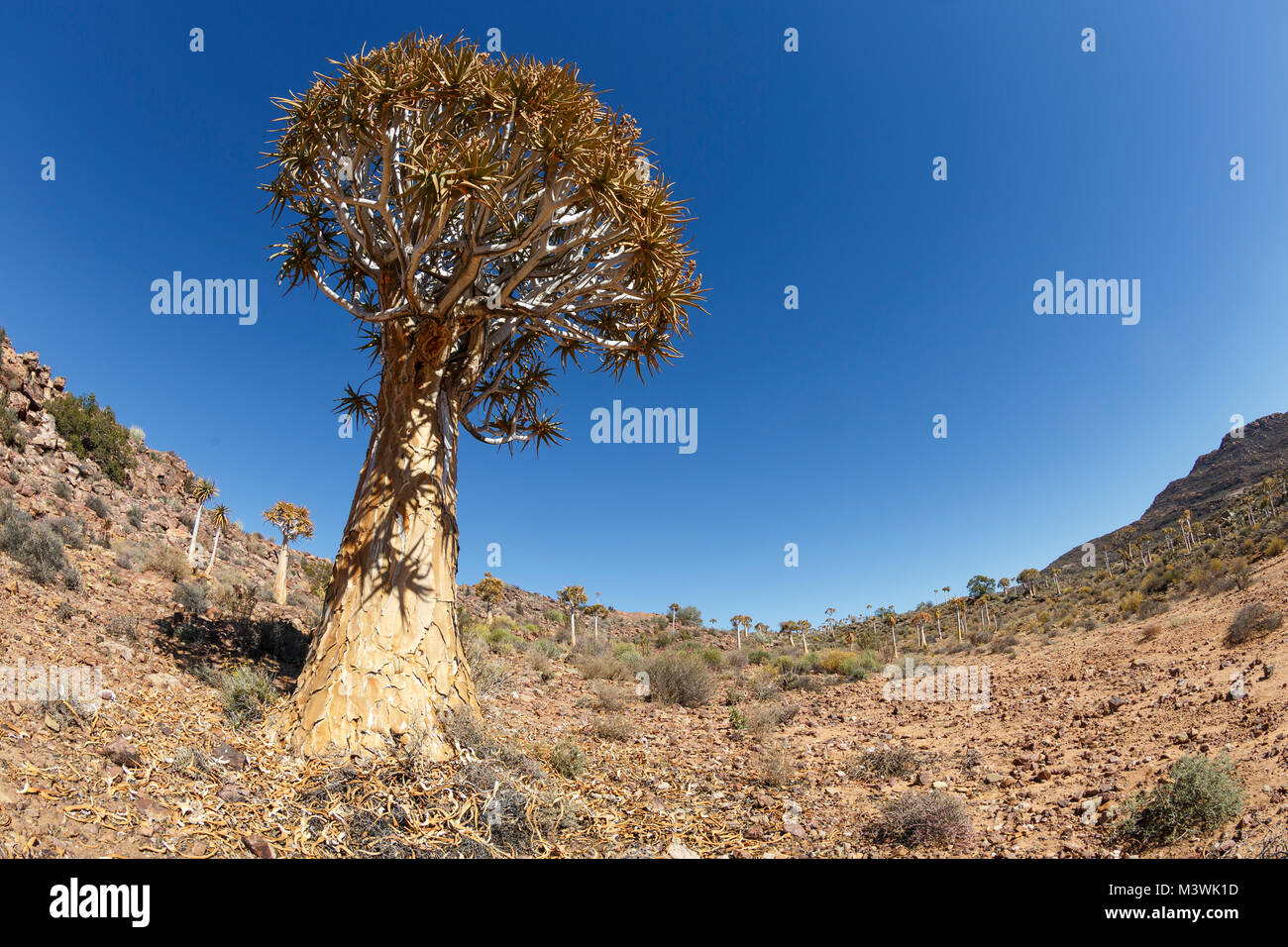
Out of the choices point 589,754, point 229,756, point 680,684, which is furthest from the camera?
point 680,684

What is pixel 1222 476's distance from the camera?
5391cm

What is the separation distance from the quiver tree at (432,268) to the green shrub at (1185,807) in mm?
5250

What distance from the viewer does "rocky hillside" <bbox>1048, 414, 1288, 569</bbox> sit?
44188 mm

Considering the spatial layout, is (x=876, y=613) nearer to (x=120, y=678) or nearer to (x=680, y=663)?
(x=680, y=663)

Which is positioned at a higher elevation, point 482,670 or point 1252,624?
point 1252,624

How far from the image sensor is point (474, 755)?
15.5 ft

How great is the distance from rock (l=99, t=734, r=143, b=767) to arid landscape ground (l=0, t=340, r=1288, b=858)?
2 cm

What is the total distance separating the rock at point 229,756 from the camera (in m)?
4.06

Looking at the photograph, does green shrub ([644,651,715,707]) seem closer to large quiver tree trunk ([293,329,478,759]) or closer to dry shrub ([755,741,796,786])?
dry shrub ([755,741,796,786])

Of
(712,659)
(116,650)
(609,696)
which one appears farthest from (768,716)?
(116,650)

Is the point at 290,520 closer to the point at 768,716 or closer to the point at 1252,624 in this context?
the point at 768,716

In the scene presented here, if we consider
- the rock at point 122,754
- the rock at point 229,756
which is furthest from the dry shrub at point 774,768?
the rock at point 122,754

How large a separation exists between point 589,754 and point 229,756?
3.18m
